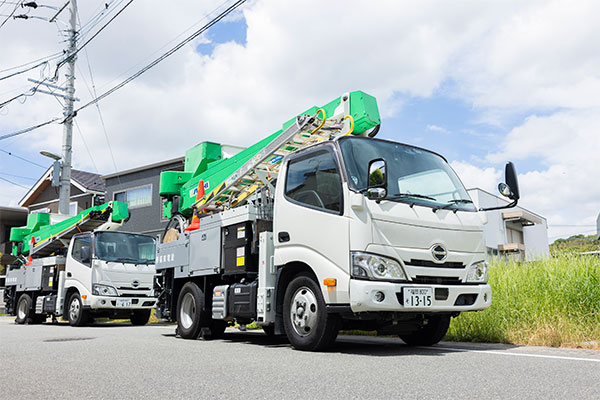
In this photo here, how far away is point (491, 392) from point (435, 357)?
76.6 inches

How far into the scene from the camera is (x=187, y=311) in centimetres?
937

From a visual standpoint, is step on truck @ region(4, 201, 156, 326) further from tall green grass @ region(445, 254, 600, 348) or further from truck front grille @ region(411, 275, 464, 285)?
truck front grille @ region(411, 275, 464, 285)

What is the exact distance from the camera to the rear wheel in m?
14.1

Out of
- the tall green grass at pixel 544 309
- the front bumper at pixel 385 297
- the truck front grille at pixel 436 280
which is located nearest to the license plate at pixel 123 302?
the tall green grass at pixel 544 309

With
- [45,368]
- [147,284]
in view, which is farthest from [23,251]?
[45,368]

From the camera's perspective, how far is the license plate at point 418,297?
19.4 feet

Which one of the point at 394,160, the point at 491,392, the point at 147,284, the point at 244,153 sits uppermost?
the point at 244,153

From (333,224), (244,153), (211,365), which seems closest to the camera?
(211,365)

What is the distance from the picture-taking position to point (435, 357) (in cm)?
581

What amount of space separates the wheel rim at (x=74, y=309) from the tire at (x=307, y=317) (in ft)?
30.7

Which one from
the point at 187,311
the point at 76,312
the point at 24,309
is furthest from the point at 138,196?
the point at 187,311

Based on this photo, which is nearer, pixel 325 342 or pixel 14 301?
pixel 325 342

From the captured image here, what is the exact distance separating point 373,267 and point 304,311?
112 cm

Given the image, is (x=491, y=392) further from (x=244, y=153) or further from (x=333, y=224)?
(x=244, y=153)
